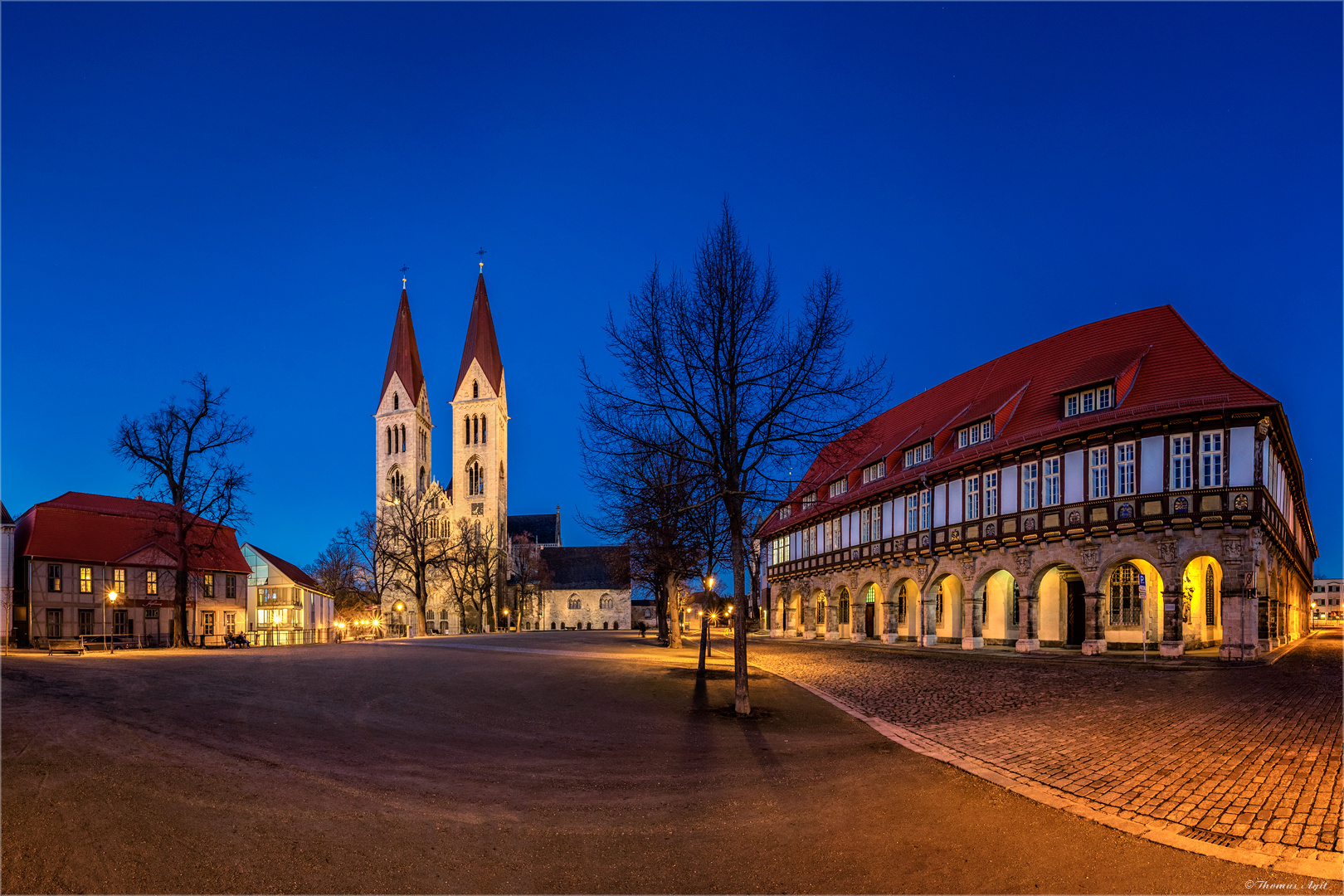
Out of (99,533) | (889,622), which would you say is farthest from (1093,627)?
(99,533)

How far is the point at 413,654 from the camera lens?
2552 cm

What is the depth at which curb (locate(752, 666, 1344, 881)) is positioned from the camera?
6289 mm

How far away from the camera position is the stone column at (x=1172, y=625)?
27.3 meters

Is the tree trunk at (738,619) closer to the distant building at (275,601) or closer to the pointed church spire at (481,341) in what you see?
the distant building at (275,601)

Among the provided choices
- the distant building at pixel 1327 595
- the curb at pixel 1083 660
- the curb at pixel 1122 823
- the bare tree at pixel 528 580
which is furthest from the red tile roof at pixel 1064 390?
the distant building at pixel 1327 595

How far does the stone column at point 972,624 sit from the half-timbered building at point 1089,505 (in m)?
0.11

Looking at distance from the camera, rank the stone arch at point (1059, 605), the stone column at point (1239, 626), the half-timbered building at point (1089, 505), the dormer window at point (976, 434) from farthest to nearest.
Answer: the dormer window at point (976, 434)
the stone arch at point (1059, 605)
the half-timbered building at point (1089, 505)
the stone column at point (1239, 626)

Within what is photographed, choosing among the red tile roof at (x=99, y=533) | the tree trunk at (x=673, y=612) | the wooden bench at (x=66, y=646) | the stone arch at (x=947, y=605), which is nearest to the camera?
the wooden bench at (x=66, y=646)

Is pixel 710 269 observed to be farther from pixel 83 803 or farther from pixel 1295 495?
pixel 1295 495

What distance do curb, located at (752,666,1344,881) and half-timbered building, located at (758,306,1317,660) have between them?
682 centimetres

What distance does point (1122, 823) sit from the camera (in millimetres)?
7371

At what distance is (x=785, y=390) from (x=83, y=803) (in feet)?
38.1

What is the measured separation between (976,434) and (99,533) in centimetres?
5178

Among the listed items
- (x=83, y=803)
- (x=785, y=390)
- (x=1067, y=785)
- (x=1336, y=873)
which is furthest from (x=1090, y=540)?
(x=83, y=803)
